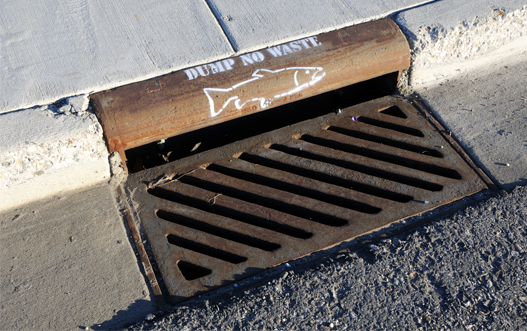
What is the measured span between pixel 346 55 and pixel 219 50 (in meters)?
0.65

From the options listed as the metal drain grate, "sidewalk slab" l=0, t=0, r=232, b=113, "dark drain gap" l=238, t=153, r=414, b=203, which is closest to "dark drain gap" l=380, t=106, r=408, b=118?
the metal drain grate

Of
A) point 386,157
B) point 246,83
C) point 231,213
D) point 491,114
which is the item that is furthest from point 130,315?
point 491,114

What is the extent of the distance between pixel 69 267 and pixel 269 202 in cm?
89

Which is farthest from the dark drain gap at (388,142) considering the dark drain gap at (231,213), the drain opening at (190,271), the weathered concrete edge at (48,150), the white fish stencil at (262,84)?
the weathered concrete edge at (48,150)

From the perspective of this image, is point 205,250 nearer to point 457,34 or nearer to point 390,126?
point 390,126

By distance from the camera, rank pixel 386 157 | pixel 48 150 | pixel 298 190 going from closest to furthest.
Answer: pixel 48 150, pixel 298 190, pixel 386 157

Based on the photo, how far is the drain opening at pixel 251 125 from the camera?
247 cm

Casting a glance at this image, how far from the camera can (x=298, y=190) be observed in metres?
2.14

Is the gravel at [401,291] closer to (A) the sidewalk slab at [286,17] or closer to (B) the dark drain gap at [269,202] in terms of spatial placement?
(B) the dark drain gap at [269,202]

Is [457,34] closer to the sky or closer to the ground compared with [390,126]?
closer to the sky

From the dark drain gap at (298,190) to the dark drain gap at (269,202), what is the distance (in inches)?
3.7

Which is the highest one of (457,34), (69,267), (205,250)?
(457,34)

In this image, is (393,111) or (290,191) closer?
(290,191)

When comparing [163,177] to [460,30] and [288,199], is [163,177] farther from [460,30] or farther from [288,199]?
[460,30]
